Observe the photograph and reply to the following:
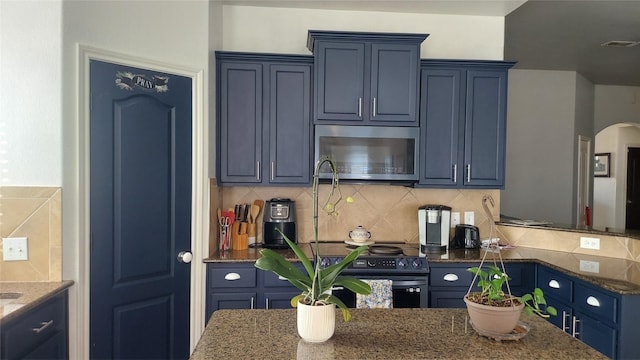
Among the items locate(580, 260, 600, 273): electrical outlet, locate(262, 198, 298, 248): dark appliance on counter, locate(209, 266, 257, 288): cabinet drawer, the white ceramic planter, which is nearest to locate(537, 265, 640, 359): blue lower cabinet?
locate(580, 260, 600, 273): electrical outlet

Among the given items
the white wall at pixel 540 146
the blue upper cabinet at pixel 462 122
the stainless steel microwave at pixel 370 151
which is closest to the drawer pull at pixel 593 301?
the blue upper cabinet at pixel 462 122

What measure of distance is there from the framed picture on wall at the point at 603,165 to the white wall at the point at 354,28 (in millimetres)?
6392

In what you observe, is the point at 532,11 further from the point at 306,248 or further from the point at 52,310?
the point at 52,310

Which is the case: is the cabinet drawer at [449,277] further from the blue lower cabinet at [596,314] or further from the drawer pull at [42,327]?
the drawer pull at [42,327]

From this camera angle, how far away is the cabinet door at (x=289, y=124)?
10.5 feet

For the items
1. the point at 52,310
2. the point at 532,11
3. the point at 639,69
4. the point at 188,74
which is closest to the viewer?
the point at 52,310

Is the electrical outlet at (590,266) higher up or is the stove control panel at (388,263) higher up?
the electrical outlet at (590,266)

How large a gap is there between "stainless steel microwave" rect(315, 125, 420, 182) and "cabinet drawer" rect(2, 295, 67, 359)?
1.86 m

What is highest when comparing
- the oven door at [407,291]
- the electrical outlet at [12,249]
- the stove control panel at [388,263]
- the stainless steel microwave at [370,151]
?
the stainless steel microwave at [370,151]

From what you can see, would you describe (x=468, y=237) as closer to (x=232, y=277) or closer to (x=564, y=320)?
(x=564, y=320)

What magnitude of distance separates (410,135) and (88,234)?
2270mm

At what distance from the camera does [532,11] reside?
369 cm

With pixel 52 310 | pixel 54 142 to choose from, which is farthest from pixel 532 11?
pixel 52 310

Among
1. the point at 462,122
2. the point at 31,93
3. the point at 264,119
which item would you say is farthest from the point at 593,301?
the point at 31,93
